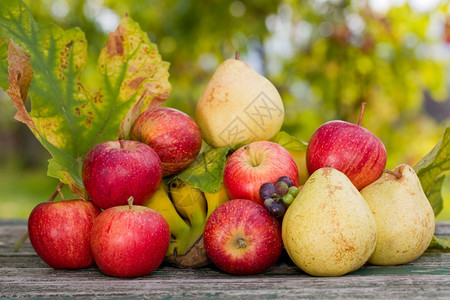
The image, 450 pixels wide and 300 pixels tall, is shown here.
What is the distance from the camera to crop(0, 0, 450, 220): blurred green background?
10.3 feet

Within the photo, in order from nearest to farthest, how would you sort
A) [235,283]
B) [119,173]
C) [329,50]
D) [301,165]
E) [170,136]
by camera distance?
[235,283] → [119,173] → [170,136] → [301,165] → [329,50]

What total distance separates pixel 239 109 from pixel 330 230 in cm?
44

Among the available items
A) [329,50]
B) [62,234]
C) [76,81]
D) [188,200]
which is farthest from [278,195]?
[329,50]

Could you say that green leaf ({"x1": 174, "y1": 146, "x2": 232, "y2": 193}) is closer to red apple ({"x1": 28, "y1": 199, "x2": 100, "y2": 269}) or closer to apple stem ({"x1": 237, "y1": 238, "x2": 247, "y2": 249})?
apple stem ({"x1": 237, "y1": 238, "x2": 247, "y2": 249})

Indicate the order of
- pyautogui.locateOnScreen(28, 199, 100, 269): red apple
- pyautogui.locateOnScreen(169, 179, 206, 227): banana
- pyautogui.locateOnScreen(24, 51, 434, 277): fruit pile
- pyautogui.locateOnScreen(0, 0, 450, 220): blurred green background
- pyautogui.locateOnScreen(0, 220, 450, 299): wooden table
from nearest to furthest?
pyautogui.locateOnScreen(0, 220, 450, 299): wooden table < pyautogui.locateOnScreen(24, 51, 434, 277): fruit pile < pyautogui.locateOnScreen(28, 199, 100, 269): red apple < pyautogui.locateOnScreen(169, 179, 206, 227): banana < pyautogui.locateOnScreen(0, 0, 450, 220): blurred green background

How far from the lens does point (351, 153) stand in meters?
1.17

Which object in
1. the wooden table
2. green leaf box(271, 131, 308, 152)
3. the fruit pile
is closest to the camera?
the wooden table

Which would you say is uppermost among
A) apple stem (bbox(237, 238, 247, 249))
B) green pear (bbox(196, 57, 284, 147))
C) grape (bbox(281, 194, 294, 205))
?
green pear (bbox(196, 57, 284, 147))

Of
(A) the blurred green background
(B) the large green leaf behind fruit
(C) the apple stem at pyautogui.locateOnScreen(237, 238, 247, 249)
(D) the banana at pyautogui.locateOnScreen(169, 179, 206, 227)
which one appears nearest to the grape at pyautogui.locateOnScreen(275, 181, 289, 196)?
(C) the apple stem at pyautogui.locateOnScreen(237, 238, 247, 249)

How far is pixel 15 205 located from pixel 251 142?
440 cm

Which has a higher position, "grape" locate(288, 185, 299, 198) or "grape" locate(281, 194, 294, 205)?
"grape" locate(288, 185, 299, 198)

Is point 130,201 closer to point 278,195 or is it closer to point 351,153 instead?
point 278,195

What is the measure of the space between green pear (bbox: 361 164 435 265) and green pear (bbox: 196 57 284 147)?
1.05 ft

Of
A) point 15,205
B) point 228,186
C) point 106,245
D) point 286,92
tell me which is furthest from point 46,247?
point 15,205
